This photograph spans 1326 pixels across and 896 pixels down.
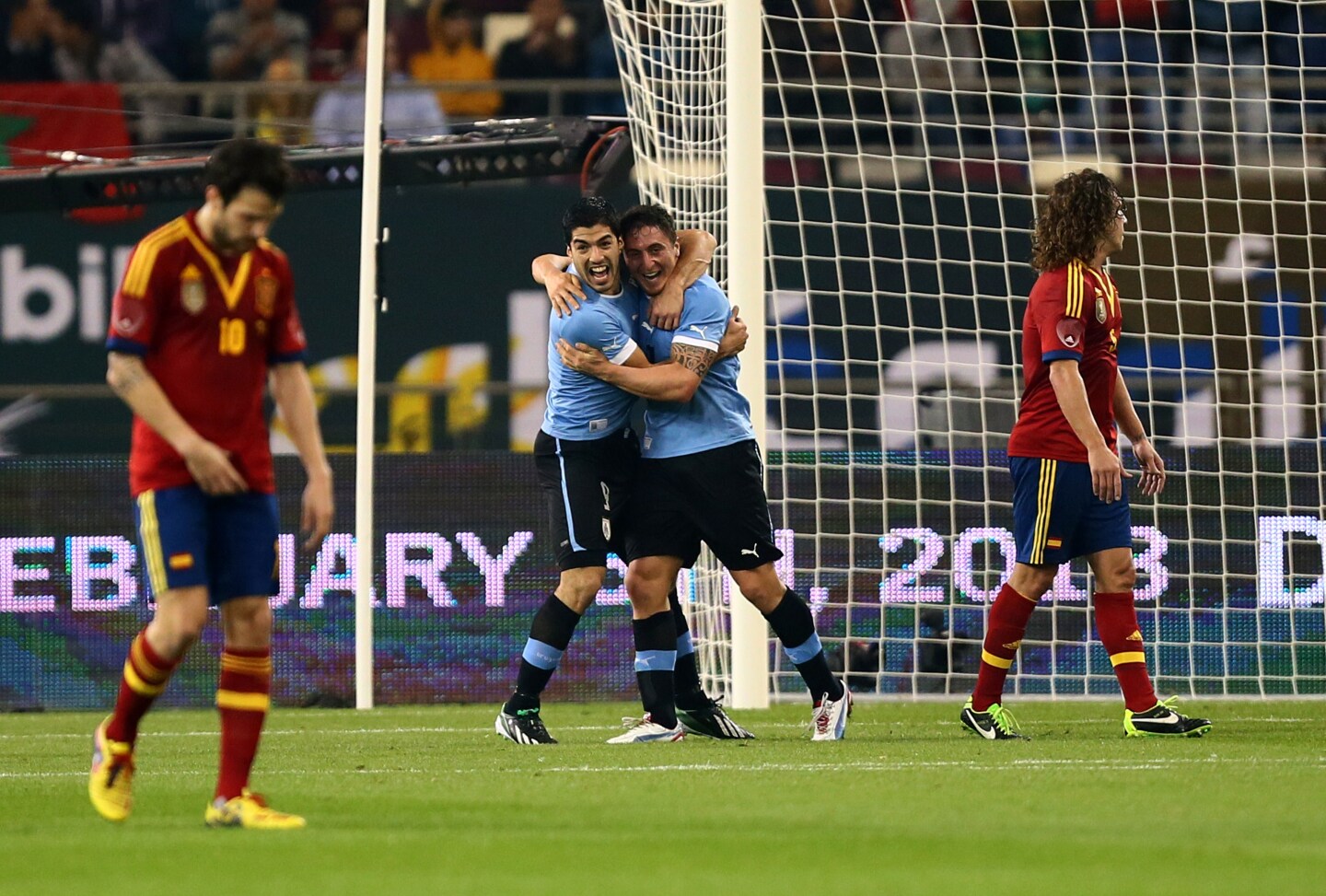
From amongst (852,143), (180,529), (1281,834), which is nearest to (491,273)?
(852,143)

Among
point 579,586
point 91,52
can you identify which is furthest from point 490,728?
point 91,52

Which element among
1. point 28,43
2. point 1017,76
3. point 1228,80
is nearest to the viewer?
point 1228,80

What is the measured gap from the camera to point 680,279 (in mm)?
7602

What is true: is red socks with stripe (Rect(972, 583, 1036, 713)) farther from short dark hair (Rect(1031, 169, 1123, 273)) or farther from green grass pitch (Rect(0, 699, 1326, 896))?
short dark hair (Rect(1031, 169, 1123, 273))

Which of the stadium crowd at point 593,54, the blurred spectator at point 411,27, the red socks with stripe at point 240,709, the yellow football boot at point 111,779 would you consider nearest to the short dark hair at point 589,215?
the red socks with stripe at point 240,709

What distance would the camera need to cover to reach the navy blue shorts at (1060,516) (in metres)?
7.45

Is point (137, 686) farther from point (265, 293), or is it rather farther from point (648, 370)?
point (648, 370)

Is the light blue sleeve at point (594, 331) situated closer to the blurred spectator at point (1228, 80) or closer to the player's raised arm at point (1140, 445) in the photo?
the player's raised arm at point (1140, 445)

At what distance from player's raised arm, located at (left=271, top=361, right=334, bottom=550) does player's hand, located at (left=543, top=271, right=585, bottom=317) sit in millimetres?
2253

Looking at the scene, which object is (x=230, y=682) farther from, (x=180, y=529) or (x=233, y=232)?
(x=233, y=232)

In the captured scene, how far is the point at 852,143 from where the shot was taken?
1448cm

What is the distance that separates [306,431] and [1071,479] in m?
3.26

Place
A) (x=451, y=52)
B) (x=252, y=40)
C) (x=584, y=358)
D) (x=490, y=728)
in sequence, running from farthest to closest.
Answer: (x=252, y=40)
(x=451, y=52)
(x=490, y=728)
(x=584, y=358)

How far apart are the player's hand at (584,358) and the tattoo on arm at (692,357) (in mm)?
251
